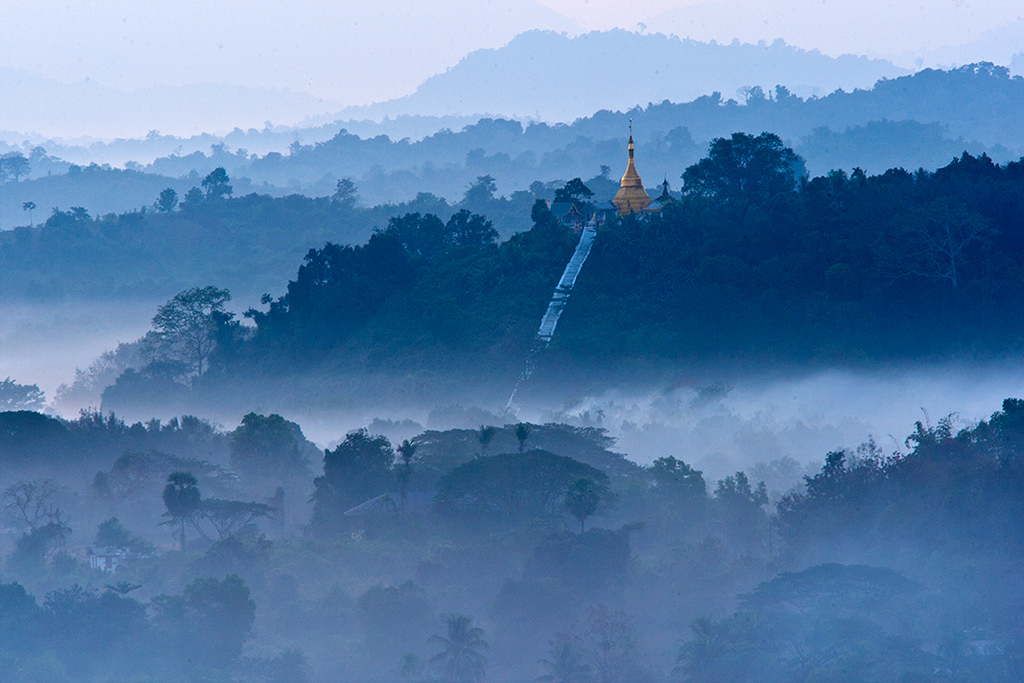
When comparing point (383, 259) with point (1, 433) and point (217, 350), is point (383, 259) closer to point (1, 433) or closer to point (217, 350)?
point (217, 350)

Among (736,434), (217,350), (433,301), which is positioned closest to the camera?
(736,434)

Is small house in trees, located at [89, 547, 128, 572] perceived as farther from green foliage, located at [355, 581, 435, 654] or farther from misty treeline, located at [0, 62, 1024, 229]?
misty treeline, located at [0, 62, 1024, 229]

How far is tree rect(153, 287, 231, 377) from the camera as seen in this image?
62688 mm

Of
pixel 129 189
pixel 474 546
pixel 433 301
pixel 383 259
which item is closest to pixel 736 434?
pixel 474 546

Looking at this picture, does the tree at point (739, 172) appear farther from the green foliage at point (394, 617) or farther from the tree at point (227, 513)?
the green foliage at point (394, 617)

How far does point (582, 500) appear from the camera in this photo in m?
32.3

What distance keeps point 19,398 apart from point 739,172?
41768 mm

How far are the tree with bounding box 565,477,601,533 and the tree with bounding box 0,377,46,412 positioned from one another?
4659cm

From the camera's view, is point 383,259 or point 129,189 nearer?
point 383,259

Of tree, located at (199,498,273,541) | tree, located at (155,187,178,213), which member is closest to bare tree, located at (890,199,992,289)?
tree, located at (199,498,273,541)

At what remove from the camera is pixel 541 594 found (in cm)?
→ 2920

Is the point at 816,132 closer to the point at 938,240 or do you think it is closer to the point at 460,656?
the point at 938,240

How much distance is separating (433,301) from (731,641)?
29971 millimetres

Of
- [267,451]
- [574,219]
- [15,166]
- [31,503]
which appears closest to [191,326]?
[574,219]
